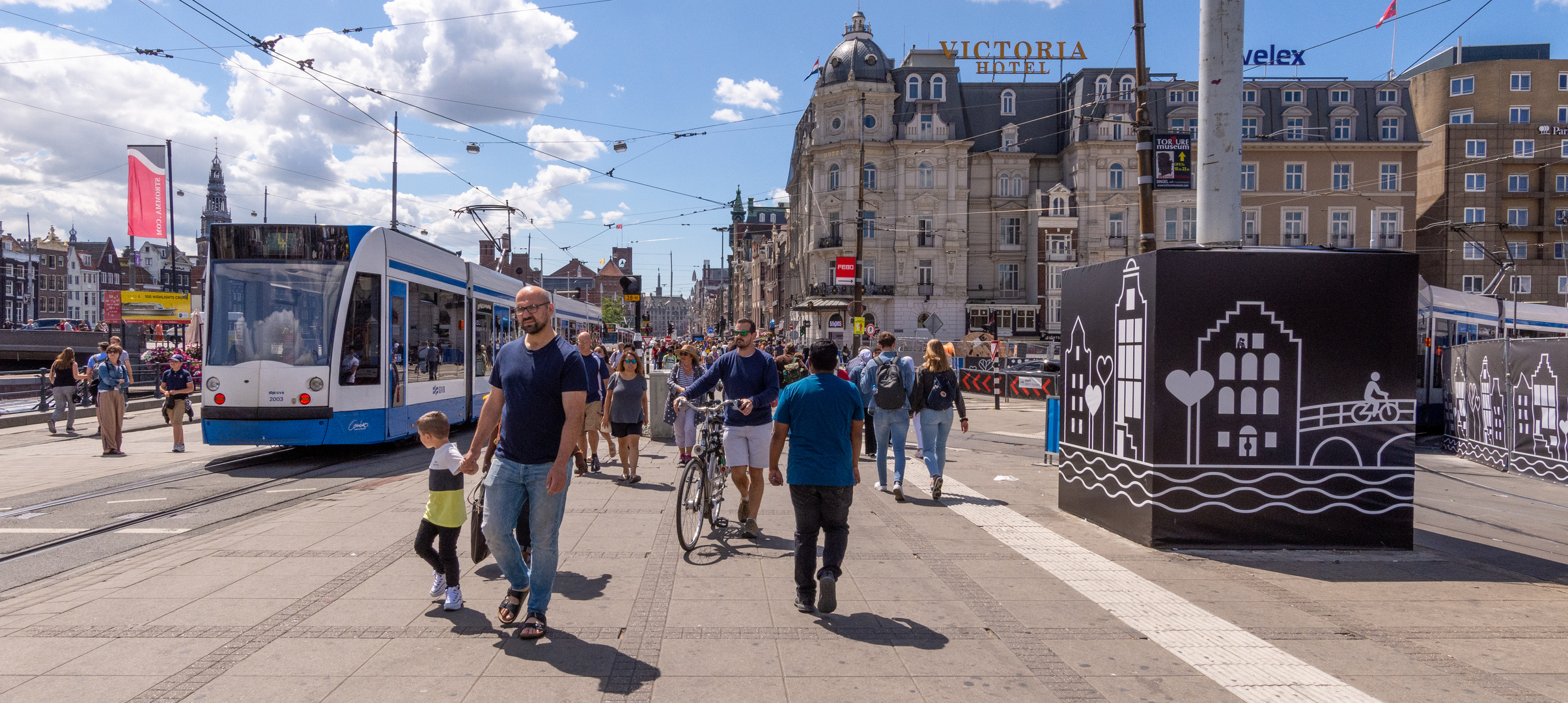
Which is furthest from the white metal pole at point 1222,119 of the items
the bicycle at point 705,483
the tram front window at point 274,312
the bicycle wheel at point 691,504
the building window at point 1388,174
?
the building window at point 1388,174

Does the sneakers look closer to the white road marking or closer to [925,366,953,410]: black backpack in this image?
the white road marking

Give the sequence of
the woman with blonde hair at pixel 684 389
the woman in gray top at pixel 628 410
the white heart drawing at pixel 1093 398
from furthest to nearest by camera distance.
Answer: the woman in gray top at pixel 628 410 < the woman with blonde hair at pixel 684 389 < the white heart drawing at pixel 1093 398

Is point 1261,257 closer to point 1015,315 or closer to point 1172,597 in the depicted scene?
point 1172,597

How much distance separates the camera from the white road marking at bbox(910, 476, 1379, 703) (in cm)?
426

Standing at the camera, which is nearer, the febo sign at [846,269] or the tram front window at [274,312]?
the tram front window at [274,312]

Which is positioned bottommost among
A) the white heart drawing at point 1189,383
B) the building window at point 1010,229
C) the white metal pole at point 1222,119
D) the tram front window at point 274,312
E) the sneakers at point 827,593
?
the sneakers at point 827,593

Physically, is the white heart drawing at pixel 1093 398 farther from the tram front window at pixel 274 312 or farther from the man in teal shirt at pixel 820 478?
the tram front window at pixel 274 312

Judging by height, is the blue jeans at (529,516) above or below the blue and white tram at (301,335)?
below

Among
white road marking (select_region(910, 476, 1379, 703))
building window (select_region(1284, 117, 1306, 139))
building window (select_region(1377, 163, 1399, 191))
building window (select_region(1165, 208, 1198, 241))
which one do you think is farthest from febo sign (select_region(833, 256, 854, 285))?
building window (select_region(1377, 163, 1399, 191))

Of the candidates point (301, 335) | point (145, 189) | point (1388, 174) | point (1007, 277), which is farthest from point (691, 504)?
point (1388, 174)

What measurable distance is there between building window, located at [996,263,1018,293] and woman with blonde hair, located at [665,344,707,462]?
151 feet

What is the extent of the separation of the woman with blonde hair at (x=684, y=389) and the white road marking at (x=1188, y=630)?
3.73 metres

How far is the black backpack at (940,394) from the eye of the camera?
9.27 meters

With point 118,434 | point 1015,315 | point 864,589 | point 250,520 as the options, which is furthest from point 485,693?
point 1015,315
